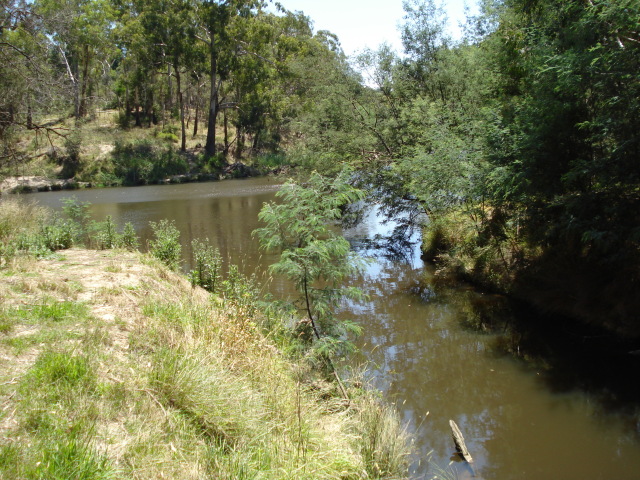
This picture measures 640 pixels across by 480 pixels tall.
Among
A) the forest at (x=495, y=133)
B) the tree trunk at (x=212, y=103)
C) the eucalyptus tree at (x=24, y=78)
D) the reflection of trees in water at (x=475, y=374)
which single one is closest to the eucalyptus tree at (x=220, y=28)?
the tree trunk at (x=212, y=103)

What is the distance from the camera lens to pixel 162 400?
4.18 m

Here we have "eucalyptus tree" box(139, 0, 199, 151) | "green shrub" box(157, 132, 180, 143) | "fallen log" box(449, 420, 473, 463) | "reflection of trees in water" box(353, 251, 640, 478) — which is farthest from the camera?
"green shrub" box(157, 132, 180, 143)

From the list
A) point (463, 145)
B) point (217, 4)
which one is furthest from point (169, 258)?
point (217, 4)

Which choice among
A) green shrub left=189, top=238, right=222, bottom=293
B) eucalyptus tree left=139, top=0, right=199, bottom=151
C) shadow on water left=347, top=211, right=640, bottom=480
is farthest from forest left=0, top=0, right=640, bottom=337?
eucalyptus tree left=139, top=0, right=199, bottom=151

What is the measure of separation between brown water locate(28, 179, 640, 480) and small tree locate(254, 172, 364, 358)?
38.0 inches

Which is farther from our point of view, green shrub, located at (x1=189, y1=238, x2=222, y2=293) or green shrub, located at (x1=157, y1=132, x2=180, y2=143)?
green shrub, located at (x1=157, y1=132, x2=180, y2=143)

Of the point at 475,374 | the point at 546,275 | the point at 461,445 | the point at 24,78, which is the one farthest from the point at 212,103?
the point at 461,445

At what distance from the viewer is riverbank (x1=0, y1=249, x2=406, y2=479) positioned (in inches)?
135

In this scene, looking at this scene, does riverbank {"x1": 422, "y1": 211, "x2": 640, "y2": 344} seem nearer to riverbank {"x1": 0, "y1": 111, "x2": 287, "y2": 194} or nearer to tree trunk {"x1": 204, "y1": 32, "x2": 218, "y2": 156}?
riverbank {"x1": 0, "y1": 111, "x2": 287, "y2": 194}

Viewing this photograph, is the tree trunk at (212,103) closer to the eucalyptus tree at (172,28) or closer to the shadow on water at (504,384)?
the eucalyptus tree at (172,28)

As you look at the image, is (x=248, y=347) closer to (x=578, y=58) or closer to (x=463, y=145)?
(x=578, y=58)

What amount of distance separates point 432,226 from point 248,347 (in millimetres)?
9379

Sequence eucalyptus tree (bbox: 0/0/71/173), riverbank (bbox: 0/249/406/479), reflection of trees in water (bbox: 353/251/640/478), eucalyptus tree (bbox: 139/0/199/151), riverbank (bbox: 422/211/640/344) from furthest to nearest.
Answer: eucalyptus tree (bbox: 139/0/199/151) < eucalyptus tree (bbox: 0/0/71/173) < riverbank (bbox: 422/211/640/344) < reflection of trees in water (bbox: 353/251/640/478) < riverbank (bbox: 0/249/406/479)

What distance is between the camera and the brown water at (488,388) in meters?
5.39
